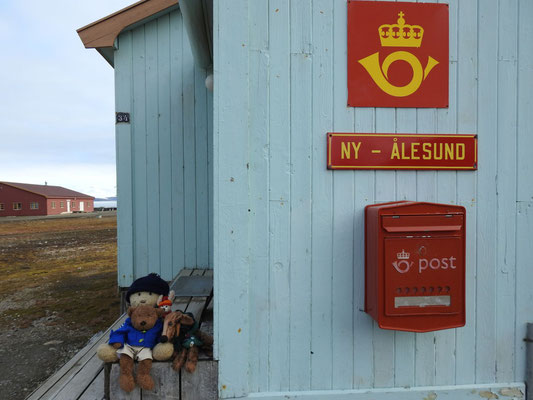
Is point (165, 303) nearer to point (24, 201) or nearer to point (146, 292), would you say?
point (146, 292)

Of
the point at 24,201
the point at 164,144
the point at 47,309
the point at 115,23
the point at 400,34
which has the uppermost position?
the point at 115,23

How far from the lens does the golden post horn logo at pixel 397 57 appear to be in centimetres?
169

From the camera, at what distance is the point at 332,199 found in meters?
1.71

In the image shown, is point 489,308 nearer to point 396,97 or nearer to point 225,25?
point 396,97

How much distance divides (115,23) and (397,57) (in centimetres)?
346

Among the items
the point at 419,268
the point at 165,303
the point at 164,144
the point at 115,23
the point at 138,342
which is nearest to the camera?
the point at 419,268

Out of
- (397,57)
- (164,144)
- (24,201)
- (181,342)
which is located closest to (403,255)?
(397,57)

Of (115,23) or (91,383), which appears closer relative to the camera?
(91,383)

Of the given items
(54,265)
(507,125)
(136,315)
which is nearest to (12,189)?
(54,265)

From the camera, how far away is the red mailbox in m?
1.46

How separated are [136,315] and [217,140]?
4.24 ft

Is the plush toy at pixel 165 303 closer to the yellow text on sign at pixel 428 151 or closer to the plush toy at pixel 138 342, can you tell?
the plush toy at pixel 138 342

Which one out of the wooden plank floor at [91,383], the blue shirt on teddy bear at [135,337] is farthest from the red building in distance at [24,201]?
the blue shirt on teddy bear at [135,337]

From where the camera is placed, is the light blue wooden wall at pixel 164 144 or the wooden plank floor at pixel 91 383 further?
the light blue wooden wall at pixel 164 144
